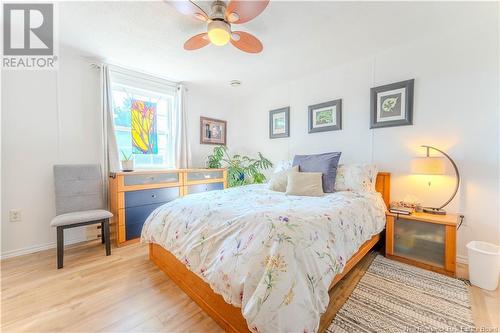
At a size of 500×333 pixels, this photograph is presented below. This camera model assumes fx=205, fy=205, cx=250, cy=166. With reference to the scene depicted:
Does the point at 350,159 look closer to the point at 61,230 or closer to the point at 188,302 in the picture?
the point at 188,302

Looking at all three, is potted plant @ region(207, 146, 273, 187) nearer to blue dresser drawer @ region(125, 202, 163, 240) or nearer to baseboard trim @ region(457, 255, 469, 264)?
blue dresser drawer @ region(125, 202, 163, 240)

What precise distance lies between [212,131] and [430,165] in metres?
3.36

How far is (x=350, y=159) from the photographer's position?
2875mm

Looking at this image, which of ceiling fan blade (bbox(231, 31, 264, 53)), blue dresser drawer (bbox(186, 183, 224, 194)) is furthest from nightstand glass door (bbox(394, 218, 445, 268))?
blue dresser drawer (bbox(186, 183, 224, 194))

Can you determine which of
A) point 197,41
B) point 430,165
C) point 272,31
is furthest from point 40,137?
point 430,165

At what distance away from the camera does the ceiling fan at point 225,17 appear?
4.75 feet

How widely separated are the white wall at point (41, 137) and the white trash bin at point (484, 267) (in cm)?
406

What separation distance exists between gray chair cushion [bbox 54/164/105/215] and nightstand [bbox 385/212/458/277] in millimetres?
3335

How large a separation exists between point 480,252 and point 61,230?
145 inches

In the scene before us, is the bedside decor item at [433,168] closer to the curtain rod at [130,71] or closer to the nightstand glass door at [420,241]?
the nightstand glass door at [420,241]

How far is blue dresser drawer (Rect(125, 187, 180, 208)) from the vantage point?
101 inches

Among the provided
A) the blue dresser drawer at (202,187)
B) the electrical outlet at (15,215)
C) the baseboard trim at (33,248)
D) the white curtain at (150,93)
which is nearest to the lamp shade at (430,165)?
Answer: the blue dresser drawer at (202,187)

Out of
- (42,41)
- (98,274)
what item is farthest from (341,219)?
(42,41)

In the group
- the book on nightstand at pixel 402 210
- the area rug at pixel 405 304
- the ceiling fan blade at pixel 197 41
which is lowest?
the area rug at pixel 405 304
